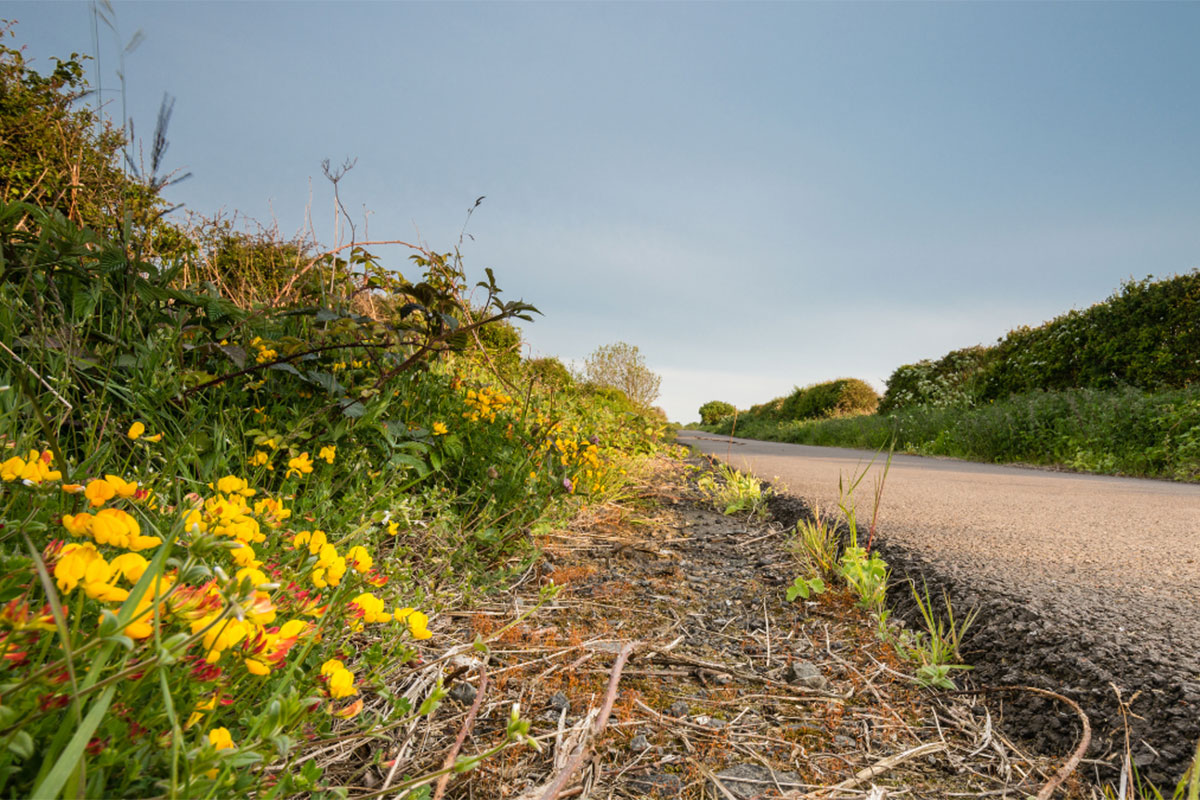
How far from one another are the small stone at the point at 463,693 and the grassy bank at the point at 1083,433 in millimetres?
5382

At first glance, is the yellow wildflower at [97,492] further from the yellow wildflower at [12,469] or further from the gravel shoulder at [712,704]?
the gravel shoulder at [712,704]

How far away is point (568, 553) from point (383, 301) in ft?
8.22

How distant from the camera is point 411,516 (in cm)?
209

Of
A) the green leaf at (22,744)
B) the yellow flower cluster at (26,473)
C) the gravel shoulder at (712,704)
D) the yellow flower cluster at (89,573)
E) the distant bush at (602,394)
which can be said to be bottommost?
the gravel shoulder at (712,704)

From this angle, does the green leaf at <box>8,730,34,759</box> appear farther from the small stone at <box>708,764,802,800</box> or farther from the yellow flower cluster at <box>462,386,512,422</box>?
the yellow flower cluster at <box>462,386,512,422</box>

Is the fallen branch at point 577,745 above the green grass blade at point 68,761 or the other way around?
the other way around

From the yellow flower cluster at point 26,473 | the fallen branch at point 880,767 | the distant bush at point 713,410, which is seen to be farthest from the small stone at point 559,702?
the distant bush at point 713,410

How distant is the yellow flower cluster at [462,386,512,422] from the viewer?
2.81 metres

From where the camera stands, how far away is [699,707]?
1.43 meters

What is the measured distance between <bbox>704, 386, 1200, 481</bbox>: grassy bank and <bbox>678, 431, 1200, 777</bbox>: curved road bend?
224cm

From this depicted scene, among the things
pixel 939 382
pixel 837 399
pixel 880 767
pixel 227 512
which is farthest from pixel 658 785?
pixel 837 399

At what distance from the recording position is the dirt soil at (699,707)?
1.16m

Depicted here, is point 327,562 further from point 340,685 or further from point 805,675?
point 805,675

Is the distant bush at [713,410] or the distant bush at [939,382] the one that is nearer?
the distant bush at [939,382]
